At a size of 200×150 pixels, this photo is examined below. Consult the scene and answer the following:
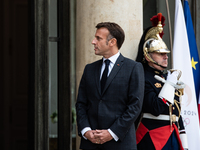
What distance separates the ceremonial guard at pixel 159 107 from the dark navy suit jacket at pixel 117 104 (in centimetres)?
37

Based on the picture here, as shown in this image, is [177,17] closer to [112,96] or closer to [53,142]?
[112,96]

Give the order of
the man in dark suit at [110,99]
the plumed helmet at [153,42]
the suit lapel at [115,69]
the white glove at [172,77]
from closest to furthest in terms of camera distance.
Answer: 1. the man in dark suit at [110,99]
2. the suit lapel at [115,69]
3. the white glove at [172,77]
4. the plumed helmet at [153,42]

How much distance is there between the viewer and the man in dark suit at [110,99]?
2906 mm

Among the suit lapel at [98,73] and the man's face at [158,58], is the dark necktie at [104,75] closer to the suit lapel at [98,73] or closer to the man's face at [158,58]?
the suit lapel at [98,73]

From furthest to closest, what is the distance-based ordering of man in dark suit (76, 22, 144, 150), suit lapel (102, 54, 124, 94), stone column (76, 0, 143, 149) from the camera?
stone column (76, 0, 143, 149) → suit lapel (102, 54, 124, 94) → man in dark suit (76, 22, 144, 150)

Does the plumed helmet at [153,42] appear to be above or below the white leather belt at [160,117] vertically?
above

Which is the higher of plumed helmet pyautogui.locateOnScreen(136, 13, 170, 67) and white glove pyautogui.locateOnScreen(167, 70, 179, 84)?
plumed helmet pyautogui.locateOnScreen(136, 13, 170, 67)

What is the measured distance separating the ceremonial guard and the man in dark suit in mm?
369

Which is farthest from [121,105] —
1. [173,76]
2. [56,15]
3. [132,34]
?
[56,15]

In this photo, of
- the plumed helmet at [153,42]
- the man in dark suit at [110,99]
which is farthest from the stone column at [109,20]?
the man in dark suit at [110,99]

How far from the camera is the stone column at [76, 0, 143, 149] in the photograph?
148 inches

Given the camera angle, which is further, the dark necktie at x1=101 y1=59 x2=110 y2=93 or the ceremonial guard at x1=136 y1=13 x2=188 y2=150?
the ceremonial guard at x1=136 y1=13 x2=188 y2=150
